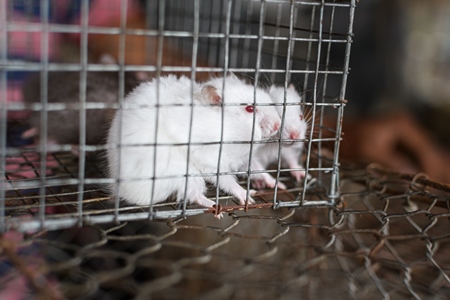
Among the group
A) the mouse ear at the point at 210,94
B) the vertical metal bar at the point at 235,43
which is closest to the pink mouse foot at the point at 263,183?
the mouse ear at the point at 210,94

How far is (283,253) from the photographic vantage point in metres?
1.80

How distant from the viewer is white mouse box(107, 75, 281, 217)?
1089mm

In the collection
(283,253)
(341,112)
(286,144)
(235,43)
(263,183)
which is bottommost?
(283,253)

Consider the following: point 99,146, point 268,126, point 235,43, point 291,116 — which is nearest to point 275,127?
point 268,126

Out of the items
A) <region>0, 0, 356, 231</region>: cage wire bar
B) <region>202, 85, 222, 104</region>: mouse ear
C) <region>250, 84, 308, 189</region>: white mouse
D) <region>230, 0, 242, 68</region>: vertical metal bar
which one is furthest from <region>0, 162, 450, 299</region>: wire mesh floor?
<region>230, 0, 242, 68</region>: vertical metal bar

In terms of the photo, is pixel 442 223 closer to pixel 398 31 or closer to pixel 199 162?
pixel 199 162

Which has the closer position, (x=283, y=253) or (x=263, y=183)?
(x=263, y=183)

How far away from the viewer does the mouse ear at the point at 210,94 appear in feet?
3.77

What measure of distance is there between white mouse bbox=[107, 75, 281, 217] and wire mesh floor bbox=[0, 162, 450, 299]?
0.32 feet

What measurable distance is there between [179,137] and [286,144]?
33cm

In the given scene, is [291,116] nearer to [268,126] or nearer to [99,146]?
[268,126]

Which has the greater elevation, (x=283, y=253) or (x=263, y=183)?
(x=263, y=183)

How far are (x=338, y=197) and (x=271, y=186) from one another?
214 mm

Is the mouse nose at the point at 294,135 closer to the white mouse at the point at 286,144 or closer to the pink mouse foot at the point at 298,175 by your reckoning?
the white mouse at the point at 286,144
